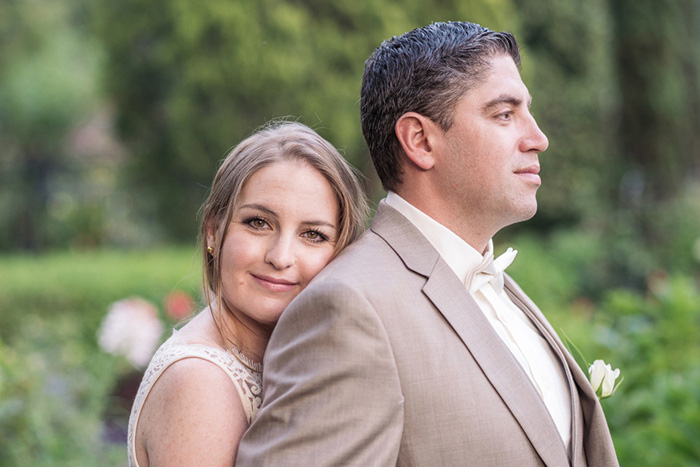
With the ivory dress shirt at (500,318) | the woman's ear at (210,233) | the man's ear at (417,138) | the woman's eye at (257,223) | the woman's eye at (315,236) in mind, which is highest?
the man's ear at (417,138)

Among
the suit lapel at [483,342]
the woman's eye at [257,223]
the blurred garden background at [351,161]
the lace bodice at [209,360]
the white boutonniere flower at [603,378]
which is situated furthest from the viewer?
the blurred garden background at [351,161]

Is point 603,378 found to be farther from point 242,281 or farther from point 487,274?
point 242,281

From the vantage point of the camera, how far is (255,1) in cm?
1034

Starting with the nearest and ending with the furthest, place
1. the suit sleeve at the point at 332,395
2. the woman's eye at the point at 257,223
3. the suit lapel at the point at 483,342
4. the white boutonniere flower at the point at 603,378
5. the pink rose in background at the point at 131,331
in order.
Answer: the suit sleeve at the point at 332,395 < the suit lapel at the point at 483,342 < the woman's eye at the point at 257,223 < the white boutonniere flower at the point at 603,378 < the pink rose in background at the point at 131,331

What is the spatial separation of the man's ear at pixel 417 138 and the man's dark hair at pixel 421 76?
2cm

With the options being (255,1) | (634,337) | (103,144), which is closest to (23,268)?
(255,1)

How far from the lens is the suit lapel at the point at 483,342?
1.84 meters

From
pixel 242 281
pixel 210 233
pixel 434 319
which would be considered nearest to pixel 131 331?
pixel 210 233

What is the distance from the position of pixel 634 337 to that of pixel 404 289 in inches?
127

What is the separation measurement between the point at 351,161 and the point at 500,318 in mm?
8291

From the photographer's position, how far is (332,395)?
1718 millimetres

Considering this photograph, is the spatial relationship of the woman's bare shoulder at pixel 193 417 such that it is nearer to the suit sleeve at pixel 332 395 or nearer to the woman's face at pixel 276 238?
the suit sleeve at pixel 332 395

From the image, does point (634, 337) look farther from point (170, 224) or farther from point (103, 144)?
point (103, 144)

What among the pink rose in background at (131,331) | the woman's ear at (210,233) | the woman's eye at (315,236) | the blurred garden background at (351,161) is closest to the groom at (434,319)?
the woman's eye at (315,236)
